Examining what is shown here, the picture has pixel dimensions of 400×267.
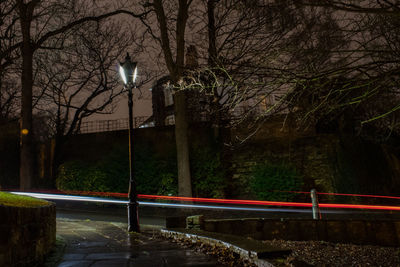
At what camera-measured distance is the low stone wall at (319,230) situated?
906 centimetres

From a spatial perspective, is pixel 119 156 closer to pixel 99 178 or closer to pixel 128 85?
pixel 99 178

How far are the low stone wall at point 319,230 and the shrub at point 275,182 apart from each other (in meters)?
6.05

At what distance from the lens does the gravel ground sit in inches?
276

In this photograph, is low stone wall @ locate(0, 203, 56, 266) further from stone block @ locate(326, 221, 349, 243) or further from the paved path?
Result: stone block @ locate(326, 221, 349, 243)

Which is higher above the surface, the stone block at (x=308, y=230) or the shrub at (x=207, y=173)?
the shrub at (x=207, y=173)

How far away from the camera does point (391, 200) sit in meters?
17.7

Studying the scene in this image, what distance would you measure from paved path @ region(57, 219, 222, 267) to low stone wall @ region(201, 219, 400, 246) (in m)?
2.22

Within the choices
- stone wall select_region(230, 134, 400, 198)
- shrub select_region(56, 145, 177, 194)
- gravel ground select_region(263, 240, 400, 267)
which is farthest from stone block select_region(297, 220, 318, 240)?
shrub select_region(56, 145, 177, 194)

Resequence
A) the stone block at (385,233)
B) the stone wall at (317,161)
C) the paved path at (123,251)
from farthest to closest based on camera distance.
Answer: the stone wall at (317,161) < the stone block at (385,233) < the paved path at (123,251)

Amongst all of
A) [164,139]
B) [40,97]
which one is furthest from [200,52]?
[40,97]

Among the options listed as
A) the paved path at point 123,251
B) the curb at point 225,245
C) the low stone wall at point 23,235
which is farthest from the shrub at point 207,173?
the low stone wall at point 23,235

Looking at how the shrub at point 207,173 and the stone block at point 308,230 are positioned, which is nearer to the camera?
the stone block at point 308,230

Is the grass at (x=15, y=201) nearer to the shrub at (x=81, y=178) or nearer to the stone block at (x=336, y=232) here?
the stone block at (x=336, y=232)

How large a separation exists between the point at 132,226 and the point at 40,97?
1664 cm
